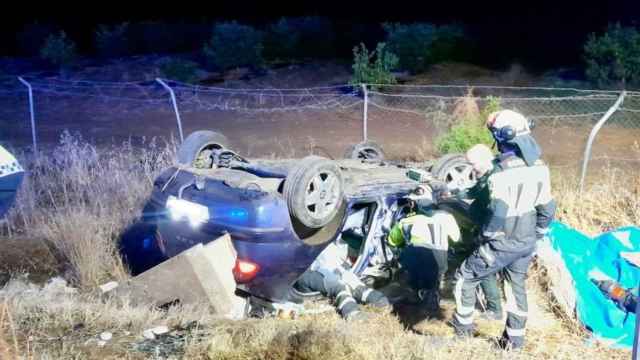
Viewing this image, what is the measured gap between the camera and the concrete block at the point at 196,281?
526 cm

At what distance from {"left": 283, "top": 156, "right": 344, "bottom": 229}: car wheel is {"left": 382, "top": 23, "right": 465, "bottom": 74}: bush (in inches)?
545

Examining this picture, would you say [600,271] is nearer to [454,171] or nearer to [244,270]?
[454,171]

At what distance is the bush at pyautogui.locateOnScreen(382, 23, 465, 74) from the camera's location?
19.1m

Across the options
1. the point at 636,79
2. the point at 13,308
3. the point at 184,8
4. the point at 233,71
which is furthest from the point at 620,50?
the point at 184,8

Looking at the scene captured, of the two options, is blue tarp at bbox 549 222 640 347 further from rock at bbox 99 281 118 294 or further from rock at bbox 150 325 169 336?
rock at bbox 99 281 118 294

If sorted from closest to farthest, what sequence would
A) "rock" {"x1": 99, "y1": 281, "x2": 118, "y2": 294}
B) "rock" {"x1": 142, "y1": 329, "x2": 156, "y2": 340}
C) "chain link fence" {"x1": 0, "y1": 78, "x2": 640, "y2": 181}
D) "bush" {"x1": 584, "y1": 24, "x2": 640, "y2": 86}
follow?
"rock" {"x1": 142, "y1": 329, "x2": 156, "y2": 340} < "rock" {"x1": 99, "y1": 281, "x2": 118, "y2": 294} < "chain link fence" {"x1": 0, "y1": 78, "x2": 640, "y2": 181} < "bush" {"x1": 584, "y1": 24, "x2": 640, "y2": 86}

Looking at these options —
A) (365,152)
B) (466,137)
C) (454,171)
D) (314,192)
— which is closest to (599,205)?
(466,137)

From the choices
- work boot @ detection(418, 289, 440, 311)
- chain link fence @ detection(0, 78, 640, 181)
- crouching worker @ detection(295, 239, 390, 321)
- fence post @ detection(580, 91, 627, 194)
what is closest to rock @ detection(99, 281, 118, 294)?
crouching worker @ detection(295, 239, 390, 321)

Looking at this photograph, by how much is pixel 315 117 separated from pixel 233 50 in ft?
22.6

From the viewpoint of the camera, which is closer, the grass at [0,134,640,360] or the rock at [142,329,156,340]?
the grass at [0,134,640,360]

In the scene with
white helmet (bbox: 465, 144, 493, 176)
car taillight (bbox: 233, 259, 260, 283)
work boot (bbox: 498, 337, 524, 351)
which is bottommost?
work boot (bbox: 498, 337, 524, 351)

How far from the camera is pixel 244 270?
17.7 feet

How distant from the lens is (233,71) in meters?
20.7

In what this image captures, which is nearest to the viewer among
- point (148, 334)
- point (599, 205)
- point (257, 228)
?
point (148, 334)
